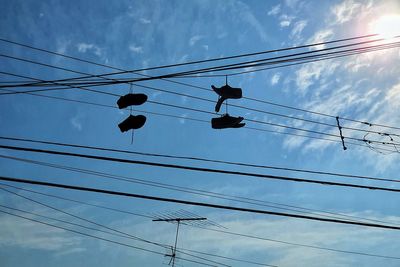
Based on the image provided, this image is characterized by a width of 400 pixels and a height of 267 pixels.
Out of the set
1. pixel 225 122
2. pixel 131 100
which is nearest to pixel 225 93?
pixel 225 122

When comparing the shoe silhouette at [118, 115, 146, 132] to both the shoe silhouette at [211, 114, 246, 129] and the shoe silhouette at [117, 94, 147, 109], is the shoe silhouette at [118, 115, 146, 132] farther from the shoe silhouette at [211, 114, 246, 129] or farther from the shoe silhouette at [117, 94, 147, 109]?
the shoe silhouette at [211, 114, 246, 129]

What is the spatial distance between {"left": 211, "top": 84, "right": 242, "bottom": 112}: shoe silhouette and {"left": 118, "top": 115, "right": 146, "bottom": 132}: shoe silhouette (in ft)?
5.86

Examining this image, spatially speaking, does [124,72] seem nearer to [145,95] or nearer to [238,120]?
[145,95]

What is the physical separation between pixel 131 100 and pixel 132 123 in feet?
1.91

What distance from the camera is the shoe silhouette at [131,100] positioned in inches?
331

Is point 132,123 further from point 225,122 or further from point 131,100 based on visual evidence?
point 225,122

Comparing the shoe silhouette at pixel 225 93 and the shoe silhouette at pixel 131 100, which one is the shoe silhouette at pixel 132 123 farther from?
the shoe silhouette at pixel 225 93

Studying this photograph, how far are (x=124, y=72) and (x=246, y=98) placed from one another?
10.5 feet

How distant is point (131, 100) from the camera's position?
842cm

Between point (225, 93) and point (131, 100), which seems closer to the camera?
point (131, 100)

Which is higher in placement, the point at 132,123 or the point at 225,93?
the point at 225,93

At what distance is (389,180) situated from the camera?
8789 millimetres

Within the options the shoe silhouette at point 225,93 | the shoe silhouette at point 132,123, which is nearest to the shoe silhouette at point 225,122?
the shoe silhouette at point 225,93

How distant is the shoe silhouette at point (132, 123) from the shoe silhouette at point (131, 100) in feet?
1.25
